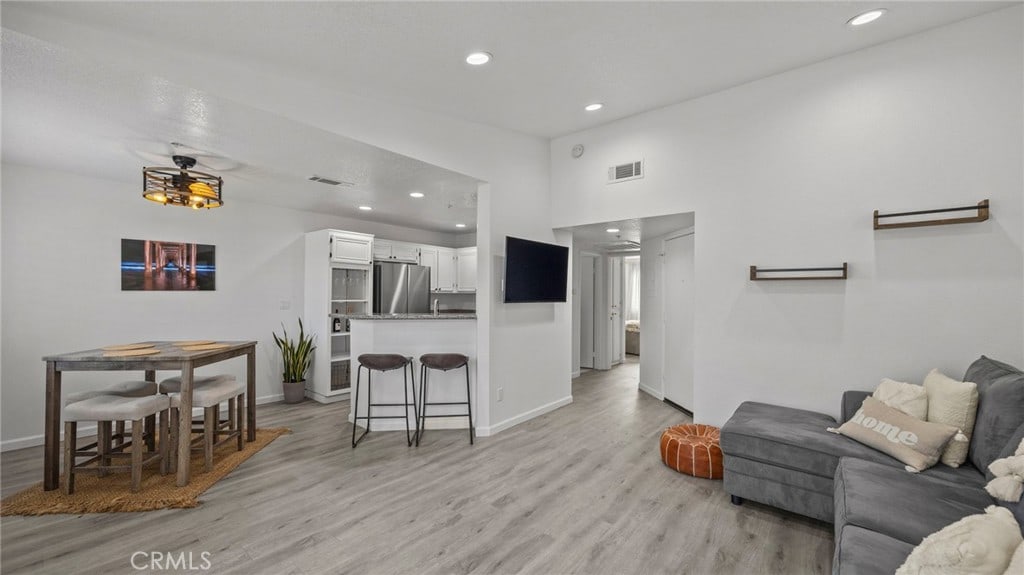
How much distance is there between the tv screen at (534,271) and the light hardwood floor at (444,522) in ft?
4.74

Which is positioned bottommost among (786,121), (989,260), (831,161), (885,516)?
(885,516)

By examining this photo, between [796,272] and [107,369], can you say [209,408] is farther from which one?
[796,272]

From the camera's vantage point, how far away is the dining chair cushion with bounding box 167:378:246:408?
119 inches

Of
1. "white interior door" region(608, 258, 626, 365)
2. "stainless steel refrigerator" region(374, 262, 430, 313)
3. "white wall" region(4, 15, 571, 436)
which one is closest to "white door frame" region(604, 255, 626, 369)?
"white interior door" region(608, 258, 626, 365)

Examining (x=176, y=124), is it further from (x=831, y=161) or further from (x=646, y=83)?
(x=831, y=161)

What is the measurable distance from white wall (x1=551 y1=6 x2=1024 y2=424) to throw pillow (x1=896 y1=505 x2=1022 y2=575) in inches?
69.8

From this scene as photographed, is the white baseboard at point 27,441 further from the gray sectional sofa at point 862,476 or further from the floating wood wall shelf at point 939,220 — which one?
the floating wood wall shelf at point 939,220

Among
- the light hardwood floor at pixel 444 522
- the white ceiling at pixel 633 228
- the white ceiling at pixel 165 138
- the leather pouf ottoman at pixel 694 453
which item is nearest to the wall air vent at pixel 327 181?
the white ceiling at pixel 165 138

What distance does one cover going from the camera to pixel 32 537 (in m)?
2.25

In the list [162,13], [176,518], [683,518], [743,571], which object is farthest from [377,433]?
[162,13]

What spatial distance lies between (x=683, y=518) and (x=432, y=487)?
163 cm

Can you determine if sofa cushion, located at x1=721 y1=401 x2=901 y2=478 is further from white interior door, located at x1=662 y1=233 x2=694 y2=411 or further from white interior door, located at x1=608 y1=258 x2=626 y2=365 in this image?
white interior door, located at x1=608 y1=258 x2=626 y2=365

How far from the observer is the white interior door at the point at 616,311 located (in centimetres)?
721

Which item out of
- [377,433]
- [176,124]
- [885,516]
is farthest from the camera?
[377,433]
